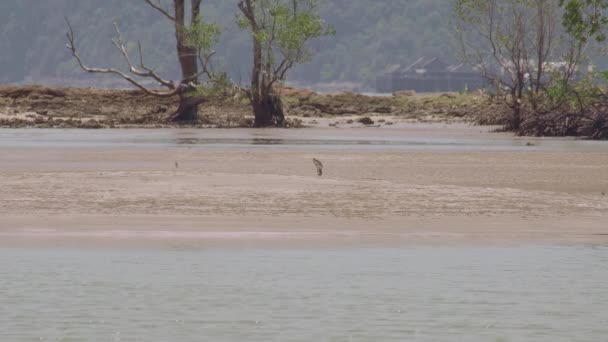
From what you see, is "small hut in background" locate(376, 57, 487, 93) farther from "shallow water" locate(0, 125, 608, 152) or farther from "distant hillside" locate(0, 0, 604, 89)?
"shallow water" locate(0, 125, 608, 152)

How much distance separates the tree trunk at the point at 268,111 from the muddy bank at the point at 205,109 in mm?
912

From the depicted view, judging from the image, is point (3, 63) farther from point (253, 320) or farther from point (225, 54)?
point (253, 320)

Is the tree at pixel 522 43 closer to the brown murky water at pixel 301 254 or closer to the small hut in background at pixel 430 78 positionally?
the brown murky water at pixel 301 254

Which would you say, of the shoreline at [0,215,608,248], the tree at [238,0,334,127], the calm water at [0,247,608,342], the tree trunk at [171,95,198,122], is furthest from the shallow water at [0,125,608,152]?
the calm water at [0,247,608,342]

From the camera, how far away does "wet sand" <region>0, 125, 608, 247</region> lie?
16250 millimetres

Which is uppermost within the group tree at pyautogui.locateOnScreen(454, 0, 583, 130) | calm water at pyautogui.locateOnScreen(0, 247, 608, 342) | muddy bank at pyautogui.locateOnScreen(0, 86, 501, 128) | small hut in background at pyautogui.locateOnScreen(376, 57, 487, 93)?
tree at pyautogui.locateOnScreen(454, 0, 583, 130)

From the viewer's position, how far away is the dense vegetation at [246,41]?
190 m

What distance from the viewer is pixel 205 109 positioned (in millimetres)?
54781

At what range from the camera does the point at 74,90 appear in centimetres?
5988

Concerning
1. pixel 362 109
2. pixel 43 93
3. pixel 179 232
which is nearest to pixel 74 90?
pixel 43 93

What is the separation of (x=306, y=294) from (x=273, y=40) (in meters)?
32.5

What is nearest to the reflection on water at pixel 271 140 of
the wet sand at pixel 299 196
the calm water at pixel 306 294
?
the wet sand at pixel 299 196

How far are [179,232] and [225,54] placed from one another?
575ft

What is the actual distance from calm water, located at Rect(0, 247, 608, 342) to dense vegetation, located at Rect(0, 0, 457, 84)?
171613 mm
